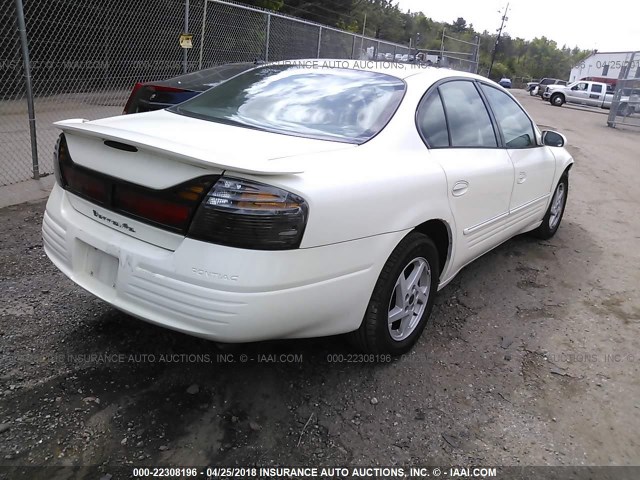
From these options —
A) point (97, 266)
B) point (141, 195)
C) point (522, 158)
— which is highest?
point (522, 158)

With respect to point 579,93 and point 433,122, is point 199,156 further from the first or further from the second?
point 579,93

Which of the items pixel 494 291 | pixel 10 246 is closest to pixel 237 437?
pixel 494 291

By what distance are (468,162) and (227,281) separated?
1.86 m

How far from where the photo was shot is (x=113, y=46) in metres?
9.49

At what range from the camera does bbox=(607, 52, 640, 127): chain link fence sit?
18.4m

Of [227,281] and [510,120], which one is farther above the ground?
[510,120]

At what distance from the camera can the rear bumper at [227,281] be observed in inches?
78.2

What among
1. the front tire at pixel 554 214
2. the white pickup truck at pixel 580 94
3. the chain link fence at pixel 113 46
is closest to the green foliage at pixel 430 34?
the white pickup truck at pixel 580 94

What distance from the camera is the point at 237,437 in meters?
2.23

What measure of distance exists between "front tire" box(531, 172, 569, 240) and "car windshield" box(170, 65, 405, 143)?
8.93 feet

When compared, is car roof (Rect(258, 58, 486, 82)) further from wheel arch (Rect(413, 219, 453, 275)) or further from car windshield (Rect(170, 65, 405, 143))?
wheel arch (Rect(413, 219, 453, 275))

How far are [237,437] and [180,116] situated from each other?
1766 millimetres

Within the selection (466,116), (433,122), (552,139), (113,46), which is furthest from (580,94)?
(433,122)

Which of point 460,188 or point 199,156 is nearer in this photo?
point 199,156
